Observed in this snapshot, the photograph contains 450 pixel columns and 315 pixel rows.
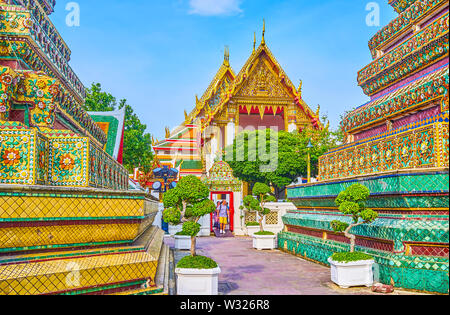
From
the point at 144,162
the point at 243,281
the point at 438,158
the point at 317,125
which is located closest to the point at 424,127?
the point at 438,158

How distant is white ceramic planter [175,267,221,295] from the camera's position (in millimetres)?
5371

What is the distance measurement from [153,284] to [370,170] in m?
4.52

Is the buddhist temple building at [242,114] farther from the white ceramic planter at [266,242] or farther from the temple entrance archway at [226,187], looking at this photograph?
the white ceramic planter at [266,242]

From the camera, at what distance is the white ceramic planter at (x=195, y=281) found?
5371mm

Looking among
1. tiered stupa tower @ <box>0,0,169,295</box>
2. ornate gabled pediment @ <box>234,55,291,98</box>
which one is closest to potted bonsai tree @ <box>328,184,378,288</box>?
tiered stupa tower @ <box>0,0,169,295</box>

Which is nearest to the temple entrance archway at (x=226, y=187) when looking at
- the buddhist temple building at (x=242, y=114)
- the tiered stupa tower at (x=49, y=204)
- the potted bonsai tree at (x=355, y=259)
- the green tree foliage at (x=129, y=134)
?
the green tree foliage at (x=129, y=134)

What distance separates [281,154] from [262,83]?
328 inches

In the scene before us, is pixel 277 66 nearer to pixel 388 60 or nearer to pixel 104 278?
pixel 388 60

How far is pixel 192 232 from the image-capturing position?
5805 mm

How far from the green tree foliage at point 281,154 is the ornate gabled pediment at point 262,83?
4.91 metres

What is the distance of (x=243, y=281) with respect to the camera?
22.9 feet

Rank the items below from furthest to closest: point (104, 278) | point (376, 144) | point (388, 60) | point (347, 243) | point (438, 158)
A: point (388, 60) → point (347, 243) → point (376, 144) → point (438, 158) → point (104, 278)

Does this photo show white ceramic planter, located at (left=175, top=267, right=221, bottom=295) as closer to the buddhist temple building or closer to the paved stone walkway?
the paved stone walkway

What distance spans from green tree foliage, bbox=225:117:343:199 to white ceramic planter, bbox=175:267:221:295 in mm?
19927
